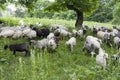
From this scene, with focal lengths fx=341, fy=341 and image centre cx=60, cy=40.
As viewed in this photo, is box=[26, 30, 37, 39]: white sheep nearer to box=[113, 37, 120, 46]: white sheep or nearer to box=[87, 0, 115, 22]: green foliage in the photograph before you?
box=[113, 37, 120, 46]: white sheep

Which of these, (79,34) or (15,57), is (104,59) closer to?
(15,57)

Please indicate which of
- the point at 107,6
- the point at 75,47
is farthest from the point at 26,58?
the point at 107,6

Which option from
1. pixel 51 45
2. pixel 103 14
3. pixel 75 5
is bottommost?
pixel 103 14

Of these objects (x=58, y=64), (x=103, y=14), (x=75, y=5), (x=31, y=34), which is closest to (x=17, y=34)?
(x=31, y=34)

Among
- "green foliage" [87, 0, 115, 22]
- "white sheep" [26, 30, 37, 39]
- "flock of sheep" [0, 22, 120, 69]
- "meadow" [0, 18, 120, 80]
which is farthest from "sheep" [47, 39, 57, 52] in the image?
"green foliage" [87, 0, 115, 22]

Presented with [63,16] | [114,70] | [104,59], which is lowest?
[63,16]

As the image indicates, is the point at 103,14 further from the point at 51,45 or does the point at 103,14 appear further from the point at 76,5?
the point at 51,45

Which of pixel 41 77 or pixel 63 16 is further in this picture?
pixel 63 16

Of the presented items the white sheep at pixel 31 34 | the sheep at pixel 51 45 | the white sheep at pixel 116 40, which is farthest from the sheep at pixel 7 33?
the white sheep at pixel 116 40

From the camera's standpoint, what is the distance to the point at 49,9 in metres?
25.0

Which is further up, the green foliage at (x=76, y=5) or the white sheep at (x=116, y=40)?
the green foliage at (x=76, y=5)

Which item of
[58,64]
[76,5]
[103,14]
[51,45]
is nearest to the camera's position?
[58,64]

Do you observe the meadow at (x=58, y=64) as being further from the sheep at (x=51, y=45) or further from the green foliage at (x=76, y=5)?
the green foliage at (x=76, y=5)

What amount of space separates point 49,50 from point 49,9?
10859mm
